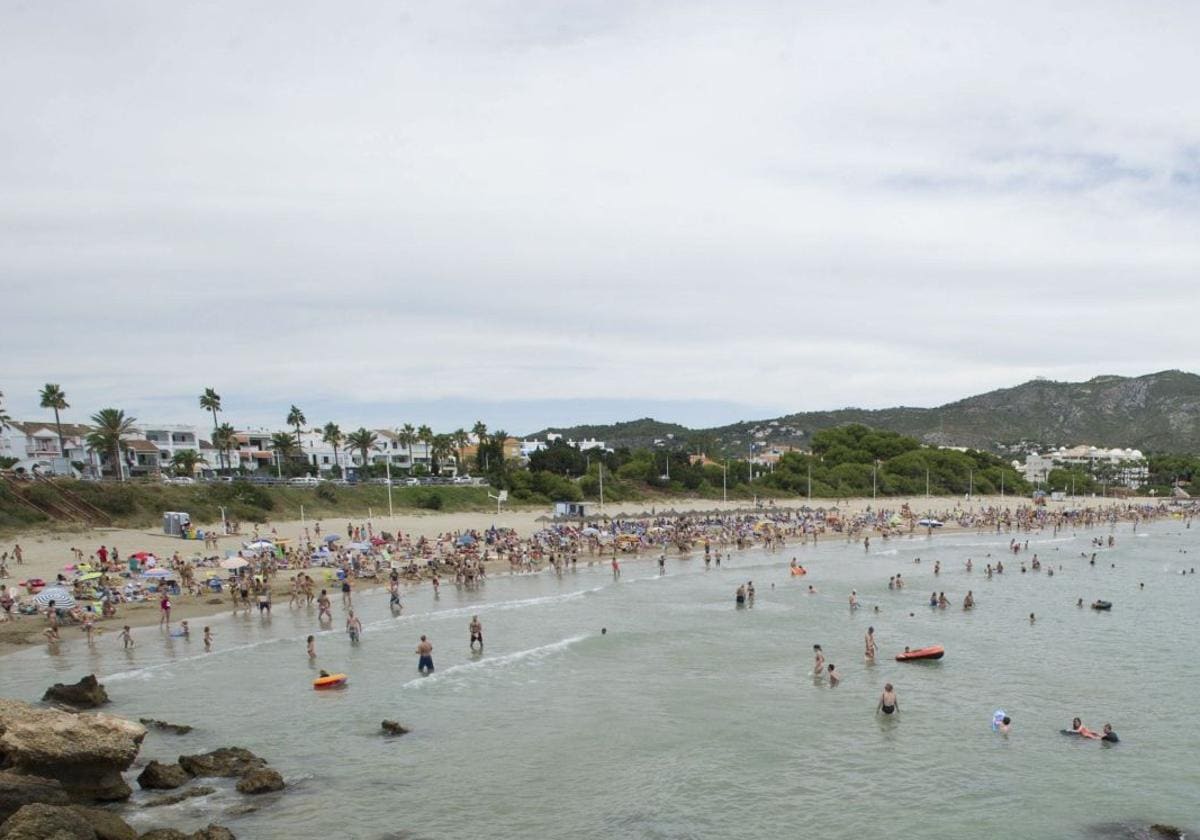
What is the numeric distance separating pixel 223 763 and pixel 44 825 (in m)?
A: 6.02

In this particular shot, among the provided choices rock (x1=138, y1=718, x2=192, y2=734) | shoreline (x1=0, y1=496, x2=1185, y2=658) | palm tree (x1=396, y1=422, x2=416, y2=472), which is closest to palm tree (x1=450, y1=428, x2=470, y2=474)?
palm tree (x1=396, y1=422, x2=416, y2=472)

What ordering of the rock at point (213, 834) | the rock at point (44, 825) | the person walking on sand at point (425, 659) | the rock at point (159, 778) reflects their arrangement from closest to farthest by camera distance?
the rock at point (44, 825) → the rock at point (213, 834) → the rock at point (159, 778) → the person walking on sand at point (425, 659)

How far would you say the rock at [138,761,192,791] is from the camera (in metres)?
16.5

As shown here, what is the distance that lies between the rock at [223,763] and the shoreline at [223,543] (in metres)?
13.9

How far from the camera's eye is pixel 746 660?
93.1ft

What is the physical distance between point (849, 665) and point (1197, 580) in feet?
109

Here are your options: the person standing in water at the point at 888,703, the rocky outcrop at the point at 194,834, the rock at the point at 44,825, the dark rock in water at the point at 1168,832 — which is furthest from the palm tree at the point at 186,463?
the dark rock in water at the point at 1168,832

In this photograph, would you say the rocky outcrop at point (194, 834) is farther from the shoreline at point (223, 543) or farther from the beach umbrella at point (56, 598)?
the beach umbrella at point (56, 598)

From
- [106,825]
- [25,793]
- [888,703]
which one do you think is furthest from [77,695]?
[888,703]

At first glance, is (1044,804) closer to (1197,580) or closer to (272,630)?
(272,630)

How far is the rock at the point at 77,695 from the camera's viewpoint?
69.5 ft

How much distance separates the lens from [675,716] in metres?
22.4

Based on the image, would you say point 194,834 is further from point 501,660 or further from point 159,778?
point 501,660

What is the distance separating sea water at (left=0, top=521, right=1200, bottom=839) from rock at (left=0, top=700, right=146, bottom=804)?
3.24ft
